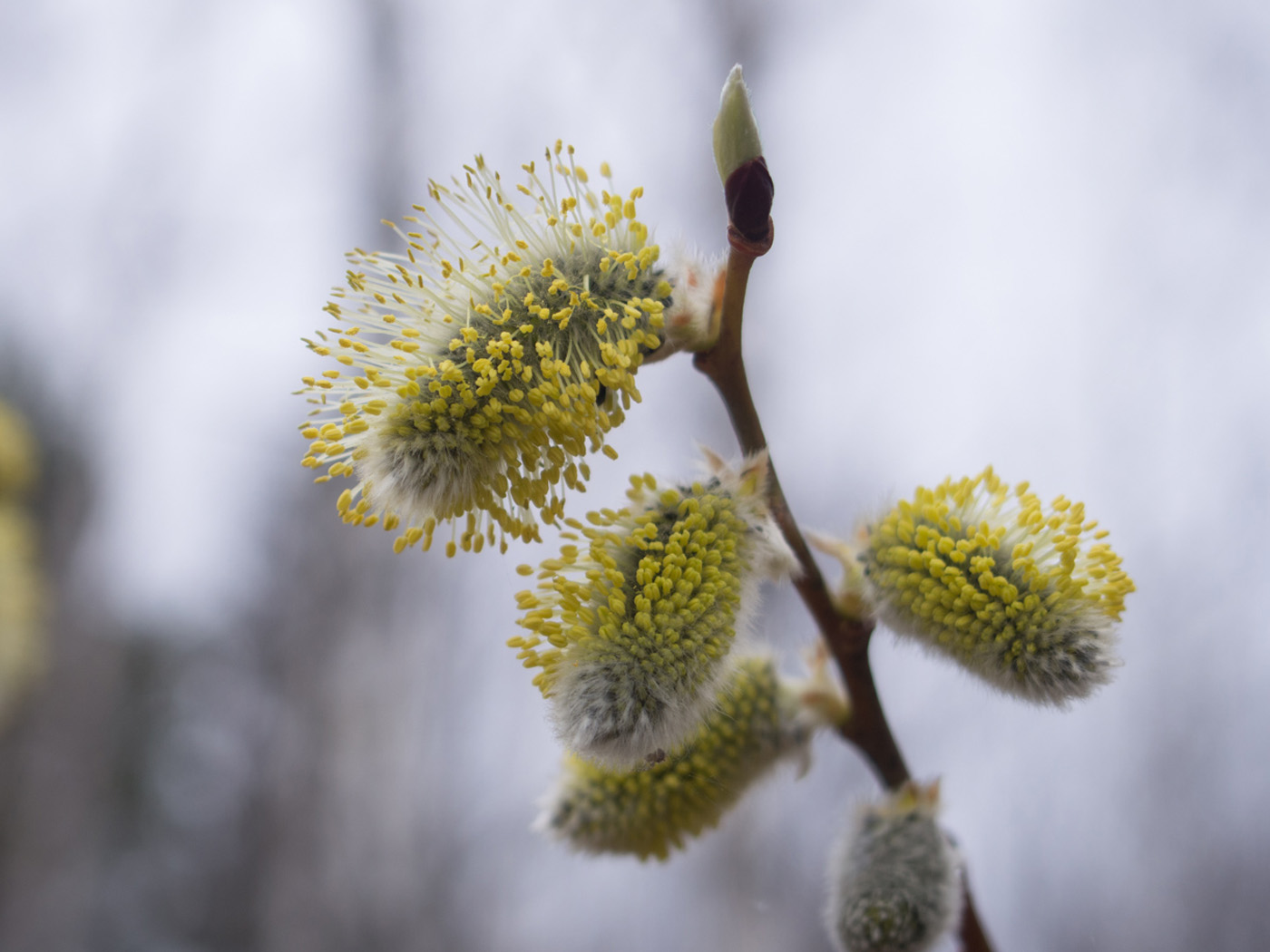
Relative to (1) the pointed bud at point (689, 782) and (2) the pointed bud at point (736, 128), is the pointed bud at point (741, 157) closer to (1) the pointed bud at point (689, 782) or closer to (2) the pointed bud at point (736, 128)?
(2) the pointed bud at point (736, 128)

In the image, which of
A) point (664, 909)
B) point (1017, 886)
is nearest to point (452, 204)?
point (1017, 886)

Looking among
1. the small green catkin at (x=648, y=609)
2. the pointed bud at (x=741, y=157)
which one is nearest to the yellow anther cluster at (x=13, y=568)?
the small green catkin at (x=648, y=609)

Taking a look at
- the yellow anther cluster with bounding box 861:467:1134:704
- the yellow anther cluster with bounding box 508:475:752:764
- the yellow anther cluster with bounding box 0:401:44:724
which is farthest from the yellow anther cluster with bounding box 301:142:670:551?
the yellow anther cluster with bounding box 0:401:44:724

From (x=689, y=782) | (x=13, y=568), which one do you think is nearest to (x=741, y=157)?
(x=689, y=782)

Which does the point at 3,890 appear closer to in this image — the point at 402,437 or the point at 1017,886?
the point at 1017,886

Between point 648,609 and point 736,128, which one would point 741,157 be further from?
point 648,609
